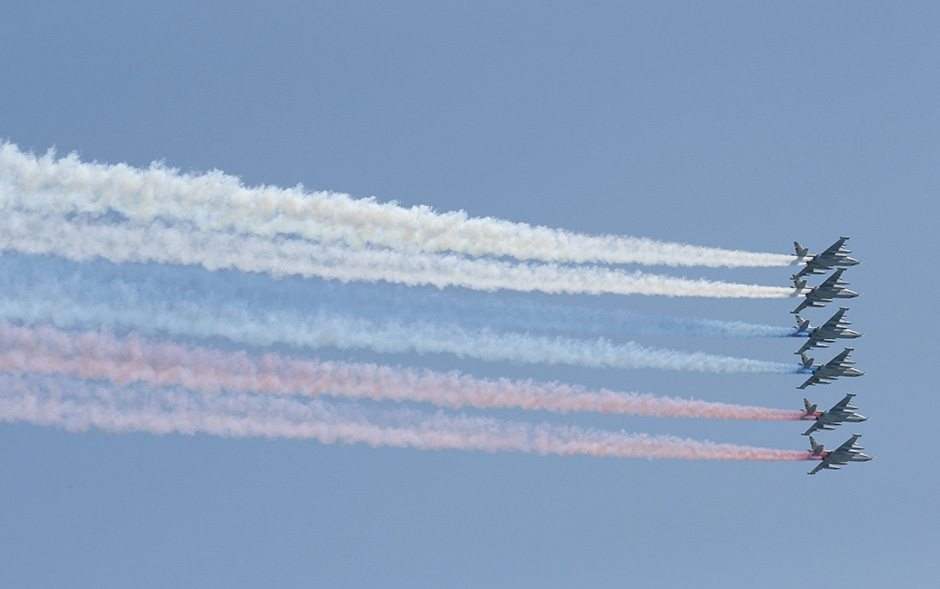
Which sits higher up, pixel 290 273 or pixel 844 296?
pixel 844 296

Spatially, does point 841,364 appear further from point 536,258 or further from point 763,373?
point 536,258

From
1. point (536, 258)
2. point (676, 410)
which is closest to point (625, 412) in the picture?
point (676, 410)

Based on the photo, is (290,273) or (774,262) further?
(774,262)
